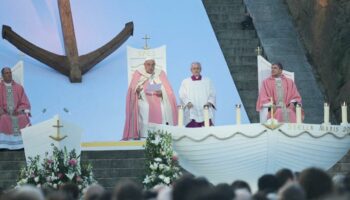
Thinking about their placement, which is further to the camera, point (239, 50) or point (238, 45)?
point (238, 45)

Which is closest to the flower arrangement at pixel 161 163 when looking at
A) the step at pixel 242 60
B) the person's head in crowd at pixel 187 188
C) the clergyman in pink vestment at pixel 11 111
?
the clergyman in pink vestment at pixel 11 111

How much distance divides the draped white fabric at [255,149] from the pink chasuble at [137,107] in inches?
215

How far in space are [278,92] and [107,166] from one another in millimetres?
3266

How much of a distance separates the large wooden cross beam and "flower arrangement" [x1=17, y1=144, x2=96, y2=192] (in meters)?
7.42

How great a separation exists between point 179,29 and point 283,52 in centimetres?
221

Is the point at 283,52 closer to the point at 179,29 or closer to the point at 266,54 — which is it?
the point at 266,54

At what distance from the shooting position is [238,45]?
26.3m

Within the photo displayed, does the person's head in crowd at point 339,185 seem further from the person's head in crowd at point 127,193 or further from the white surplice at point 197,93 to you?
the white surplice at point 197,93

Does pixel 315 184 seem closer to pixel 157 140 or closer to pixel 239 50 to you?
pixel 157 140

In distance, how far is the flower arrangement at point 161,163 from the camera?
16844 mm

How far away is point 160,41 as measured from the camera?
25.5m

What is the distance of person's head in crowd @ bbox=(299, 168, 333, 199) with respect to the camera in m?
10.2

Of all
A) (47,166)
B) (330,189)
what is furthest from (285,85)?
(330,189)

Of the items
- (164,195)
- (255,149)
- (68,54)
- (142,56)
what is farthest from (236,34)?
(164,195)
